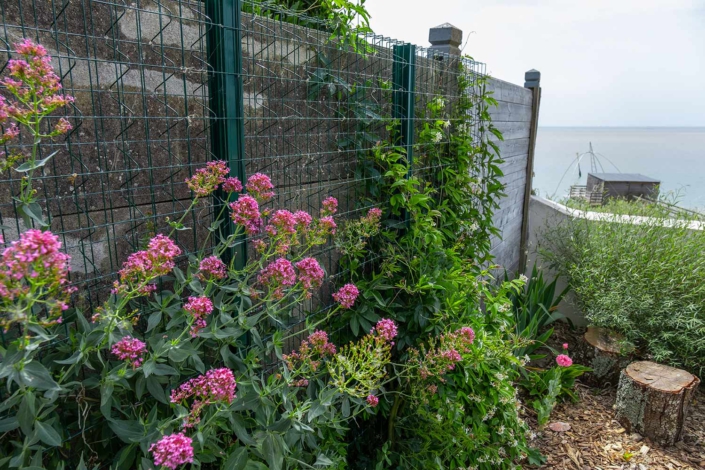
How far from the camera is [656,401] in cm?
304

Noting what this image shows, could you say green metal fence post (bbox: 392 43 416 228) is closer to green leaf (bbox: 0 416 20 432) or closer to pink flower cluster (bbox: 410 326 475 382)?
pink flower cluster (bbox: 410 326 475 382)

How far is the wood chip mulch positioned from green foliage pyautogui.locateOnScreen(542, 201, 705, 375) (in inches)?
20.5

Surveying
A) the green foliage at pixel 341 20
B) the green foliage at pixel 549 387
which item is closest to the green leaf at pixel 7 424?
the green foliage at pixel 341 20

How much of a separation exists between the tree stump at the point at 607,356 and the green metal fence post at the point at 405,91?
2.39 metres

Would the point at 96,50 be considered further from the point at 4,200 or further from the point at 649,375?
the point at 649,375

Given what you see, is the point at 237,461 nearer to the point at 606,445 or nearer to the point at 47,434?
the point at 47,434

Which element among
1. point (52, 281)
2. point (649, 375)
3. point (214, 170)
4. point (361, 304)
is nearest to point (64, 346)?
point (52, 281)

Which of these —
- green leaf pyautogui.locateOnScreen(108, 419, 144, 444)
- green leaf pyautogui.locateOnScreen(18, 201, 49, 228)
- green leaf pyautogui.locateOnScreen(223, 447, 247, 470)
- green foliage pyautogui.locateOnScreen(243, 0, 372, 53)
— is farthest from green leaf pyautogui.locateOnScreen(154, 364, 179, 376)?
green foliage pyautogui.locateOnScreen(243, 0, 372, 53)

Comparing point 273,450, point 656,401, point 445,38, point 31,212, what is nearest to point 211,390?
point 273,450

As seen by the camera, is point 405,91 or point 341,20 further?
point 405,91

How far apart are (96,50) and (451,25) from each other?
8.31 feet

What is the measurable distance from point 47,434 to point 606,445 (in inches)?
127

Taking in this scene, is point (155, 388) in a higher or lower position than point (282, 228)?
lower

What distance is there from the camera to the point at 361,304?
212cm
